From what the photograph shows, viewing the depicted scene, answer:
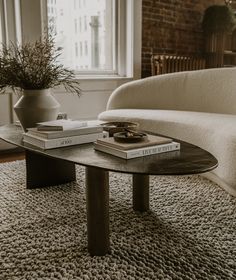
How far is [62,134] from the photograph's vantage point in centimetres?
140

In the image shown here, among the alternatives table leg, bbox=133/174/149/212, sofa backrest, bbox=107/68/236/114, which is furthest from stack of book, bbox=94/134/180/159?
sofa backrest, bbox=107/68/236/114

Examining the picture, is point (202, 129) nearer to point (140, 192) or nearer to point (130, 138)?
point (140, 192)

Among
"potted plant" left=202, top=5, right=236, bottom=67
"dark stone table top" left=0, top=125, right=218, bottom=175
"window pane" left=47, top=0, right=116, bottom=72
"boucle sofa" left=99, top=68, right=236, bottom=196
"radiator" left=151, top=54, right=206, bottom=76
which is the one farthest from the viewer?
"potted plant" left=202, top=5, right=236, bottom=67

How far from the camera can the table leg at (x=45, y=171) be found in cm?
193

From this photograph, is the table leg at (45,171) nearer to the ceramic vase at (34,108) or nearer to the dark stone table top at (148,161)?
the ceramic vase at (34,108)

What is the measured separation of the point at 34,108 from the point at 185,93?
1.32 meters

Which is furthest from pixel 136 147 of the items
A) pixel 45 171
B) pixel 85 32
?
pixel 85 32

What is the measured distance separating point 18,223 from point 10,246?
213 mm

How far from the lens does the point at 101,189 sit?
1216mm

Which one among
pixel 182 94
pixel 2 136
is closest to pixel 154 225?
pixel 2 136

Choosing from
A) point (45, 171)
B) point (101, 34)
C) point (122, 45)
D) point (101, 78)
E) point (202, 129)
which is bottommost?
point (45, 171)

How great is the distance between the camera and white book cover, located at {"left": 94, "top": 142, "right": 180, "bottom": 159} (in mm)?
1172

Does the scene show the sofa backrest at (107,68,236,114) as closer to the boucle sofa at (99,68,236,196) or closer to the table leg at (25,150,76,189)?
the boucle sofa at (99,68,236,196)

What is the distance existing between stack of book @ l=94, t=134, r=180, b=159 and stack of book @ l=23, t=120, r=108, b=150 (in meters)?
0.13
